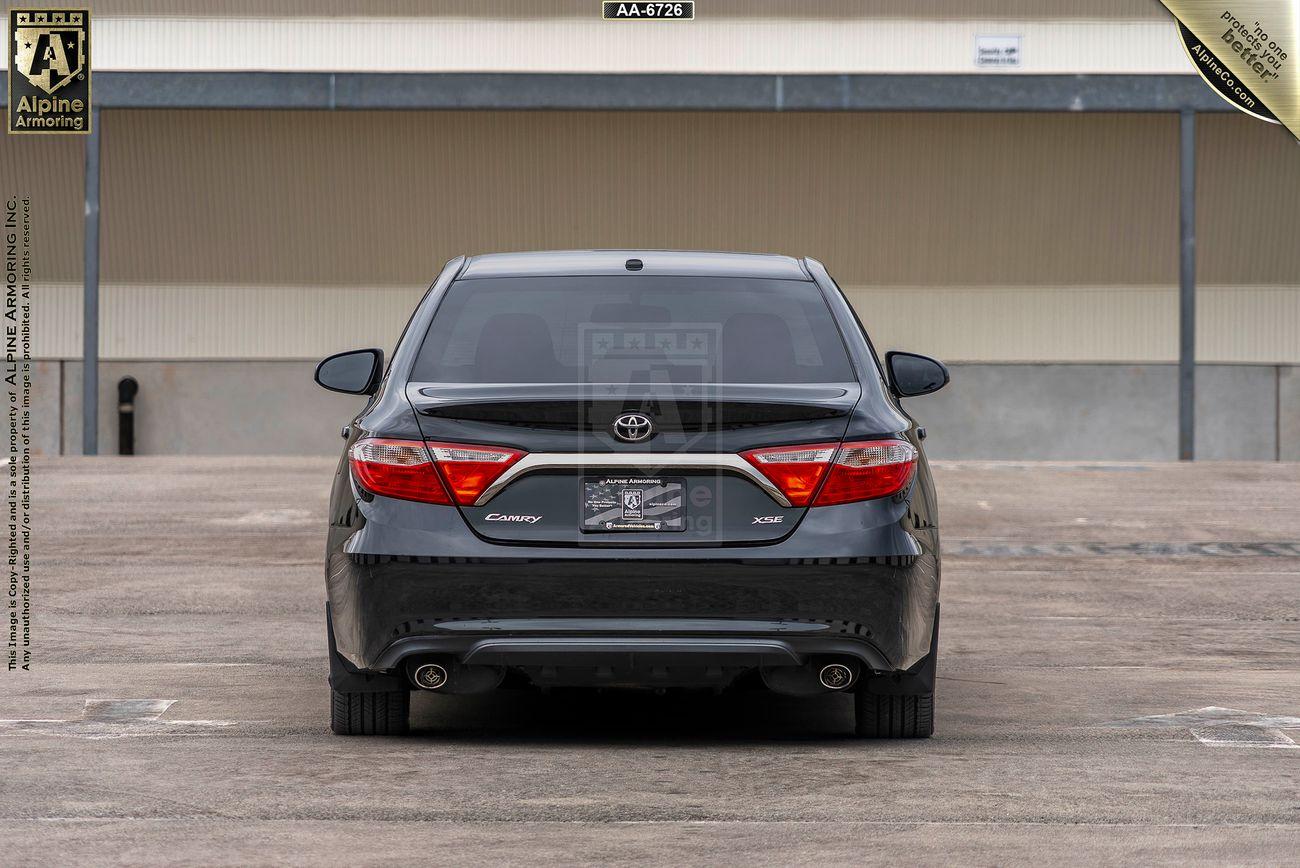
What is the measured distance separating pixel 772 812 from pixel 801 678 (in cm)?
72

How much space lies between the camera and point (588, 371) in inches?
236

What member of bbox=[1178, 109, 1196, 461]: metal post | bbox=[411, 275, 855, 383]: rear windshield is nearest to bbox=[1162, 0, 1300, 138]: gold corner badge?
bbox=[1178, 109, 1196, 461]: metal post

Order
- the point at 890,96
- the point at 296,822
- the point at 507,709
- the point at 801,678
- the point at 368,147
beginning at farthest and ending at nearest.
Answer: the point at 368,147
the point at 890,96
the point at 507,709
the point at 801,678
the point at 296,822

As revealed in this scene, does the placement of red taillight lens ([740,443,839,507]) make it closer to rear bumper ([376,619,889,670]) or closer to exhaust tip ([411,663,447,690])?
rear bumper ([376,619,889,670])

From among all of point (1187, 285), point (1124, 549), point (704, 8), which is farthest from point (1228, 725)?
point (704, 8)

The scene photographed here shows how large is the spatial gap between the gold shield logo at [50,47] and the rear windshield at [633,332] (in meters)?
20.6

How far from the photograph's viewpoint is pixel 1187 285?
24.3 meters

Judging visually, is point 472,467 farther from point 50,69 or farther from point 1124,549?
point 50,69

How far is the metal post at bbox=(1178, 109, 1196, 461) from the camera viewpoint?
24.0 meters

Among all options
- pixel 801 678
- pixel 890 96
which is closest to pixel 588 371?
pixel 801 678

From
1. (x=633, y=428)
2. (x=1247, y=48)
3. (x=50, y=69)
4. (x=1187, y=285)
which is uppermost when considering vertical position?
(x=1247, y=48)

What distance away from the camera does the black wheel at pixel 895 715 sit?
20.3ft

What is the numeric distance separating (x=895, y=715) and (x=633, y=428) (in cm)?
136

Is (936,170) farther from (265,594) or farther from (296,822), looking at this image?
(296,822)
